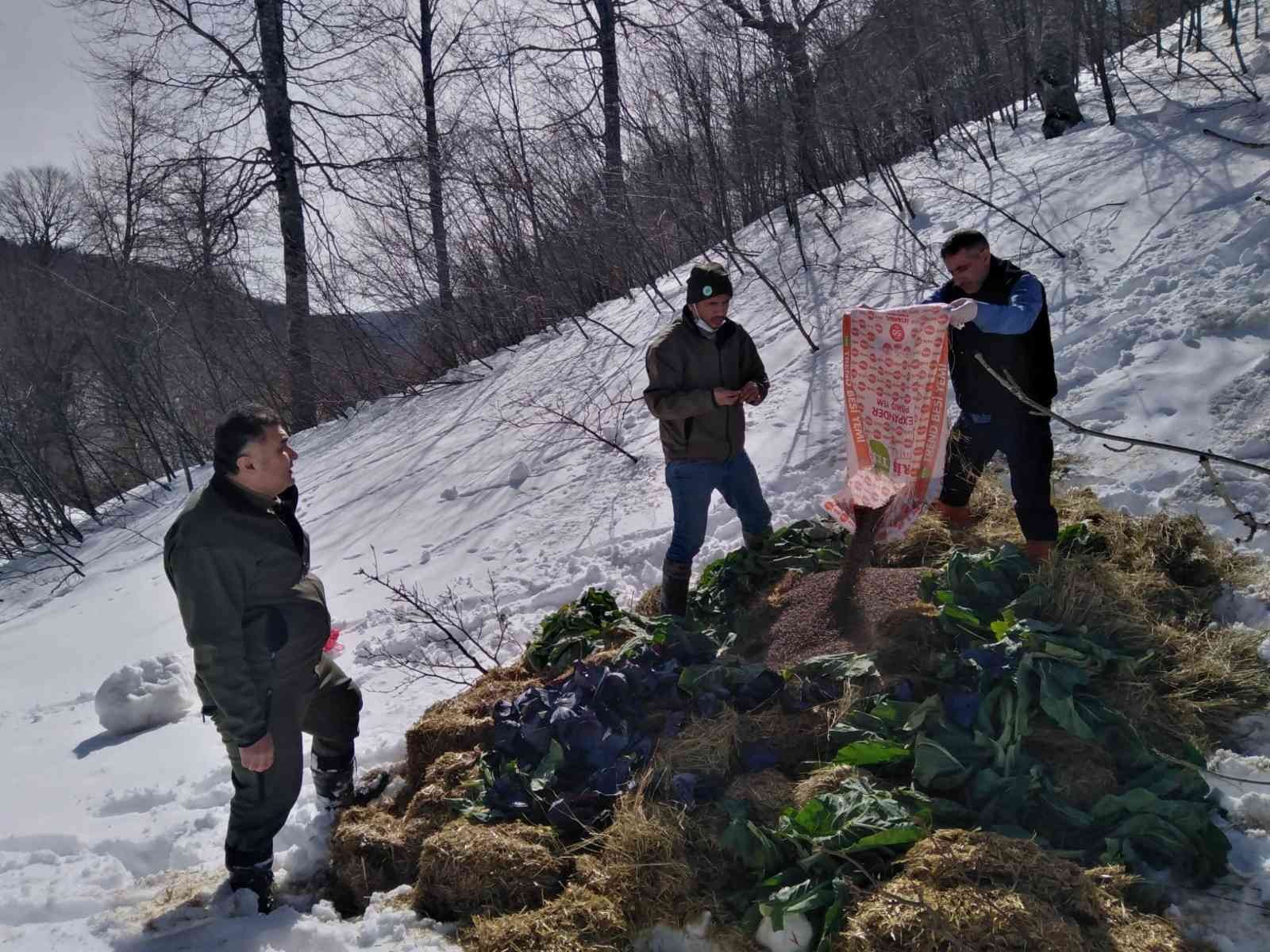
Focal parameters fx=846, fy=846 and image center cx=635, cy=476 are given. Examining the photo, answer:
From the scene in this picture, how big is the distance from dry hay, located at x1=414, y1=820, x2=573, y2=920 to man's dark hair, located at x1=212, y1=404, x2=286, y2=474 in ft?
5.18

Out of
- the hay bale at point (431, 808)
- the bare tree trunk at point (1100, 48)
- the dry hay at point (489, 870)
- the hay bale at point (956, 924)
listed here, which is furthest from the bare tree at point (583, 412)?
the bare tree trunk at point (1100, 48)

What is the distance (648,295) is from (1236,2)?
270 inches

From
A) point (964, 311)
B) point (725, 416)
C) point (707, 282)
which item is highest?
point (707, 282)

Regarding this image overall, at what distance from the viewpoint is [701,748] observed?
10.7 ft

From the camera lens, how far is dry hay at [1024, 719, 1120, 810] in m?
2.81

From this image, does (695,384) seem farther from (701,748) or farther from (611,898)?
(611,898)

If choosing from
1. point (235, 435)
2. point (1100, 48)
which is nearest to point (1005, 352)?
point (235, 435)

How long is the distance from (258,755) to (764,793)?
1.84m

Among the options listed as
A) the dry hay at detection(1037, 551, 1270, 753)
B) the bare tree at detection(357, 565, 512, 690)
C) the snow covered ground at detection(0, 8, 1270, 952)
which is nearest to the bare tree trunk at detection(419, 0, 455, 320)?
the snow covered ground at detection(0, 8, 1270, 952)

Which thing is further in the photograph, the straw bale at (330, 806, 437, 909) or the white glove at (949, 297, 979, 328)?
the white glove at (949, 297, 979, 328)

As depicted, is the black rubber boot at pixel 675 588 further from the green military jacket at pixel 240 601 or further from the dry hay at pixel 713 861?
the green military jacket at pixel 240 601

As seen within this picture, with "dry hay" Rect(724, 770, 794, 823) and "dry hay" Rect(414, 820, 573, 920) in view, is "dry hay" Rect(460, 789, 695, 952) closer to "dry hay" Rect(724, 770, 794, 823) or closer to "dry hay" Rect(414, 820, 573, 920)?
"dry hay" Rect(414, 820, 573, 920)

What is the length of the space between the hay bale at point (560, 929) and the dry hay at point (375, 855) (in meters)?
0.59

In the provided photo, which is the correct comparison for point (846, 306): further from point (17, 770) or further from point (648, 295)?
point (17, 770)
